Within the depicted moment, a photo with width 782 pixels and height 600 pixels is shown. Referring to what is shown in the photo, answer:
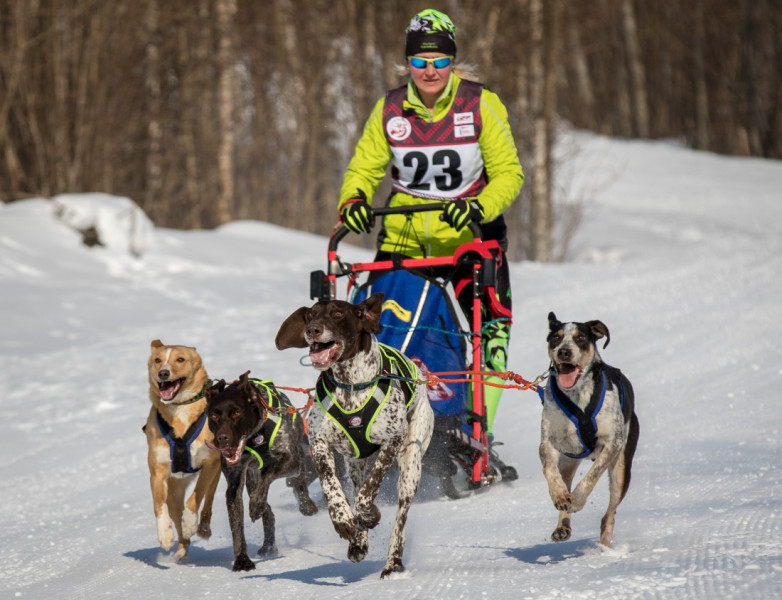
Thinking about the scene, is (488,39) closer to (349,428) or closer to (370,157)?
(370,157)

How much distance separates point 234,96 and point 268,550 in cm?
1842

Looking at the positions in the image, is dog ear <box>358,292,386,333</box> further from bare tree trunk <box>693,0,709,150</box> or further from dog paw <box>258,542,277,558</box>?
bare tree trunk <box>693,0,709,150</box>

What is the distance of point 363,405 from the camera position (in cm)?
416

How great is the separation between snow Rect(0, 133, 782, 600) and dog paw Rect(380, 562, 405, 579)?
0.03 metres

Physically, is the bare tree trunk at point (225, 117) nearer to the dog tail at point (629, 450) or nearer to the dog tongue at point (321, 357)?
the dog tail at point (629, 450)

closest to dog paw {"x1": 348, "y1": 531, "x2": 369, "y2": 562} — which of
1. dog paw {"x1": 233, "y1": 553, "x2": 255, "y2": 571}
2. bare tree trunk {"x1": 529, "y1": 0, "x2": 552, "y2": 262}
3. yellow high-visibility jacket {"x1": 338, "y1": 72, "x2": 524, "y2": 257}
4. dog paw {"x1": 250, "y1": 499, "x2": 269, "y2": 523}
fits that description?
dog paw {"x1": 233, "y1": 553, "x2": 255, "y2": 571}

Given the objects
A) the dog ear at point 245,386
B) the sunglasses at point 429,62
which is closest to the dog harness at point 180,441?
the dog ear at point 245,386

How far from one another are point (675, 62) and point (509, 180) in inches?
1226

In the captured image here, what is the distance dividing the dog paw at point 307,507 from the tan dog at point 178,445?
1.73 ft

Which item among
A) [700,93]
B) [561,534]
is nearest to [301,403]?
[561,534]

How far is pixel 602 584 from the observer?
138 inches

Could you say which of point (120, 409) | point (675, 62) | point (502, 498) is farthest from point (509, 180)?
point (675, 62)

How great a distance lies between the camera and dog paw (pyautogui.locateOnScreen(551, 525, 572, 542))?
412 centimetres

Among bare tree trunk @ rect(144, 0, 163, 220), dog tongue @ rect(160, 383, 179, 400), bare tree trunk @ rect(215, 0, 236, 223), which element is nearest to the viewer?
dog tongue @ rect(160, 383, 179, 400)
